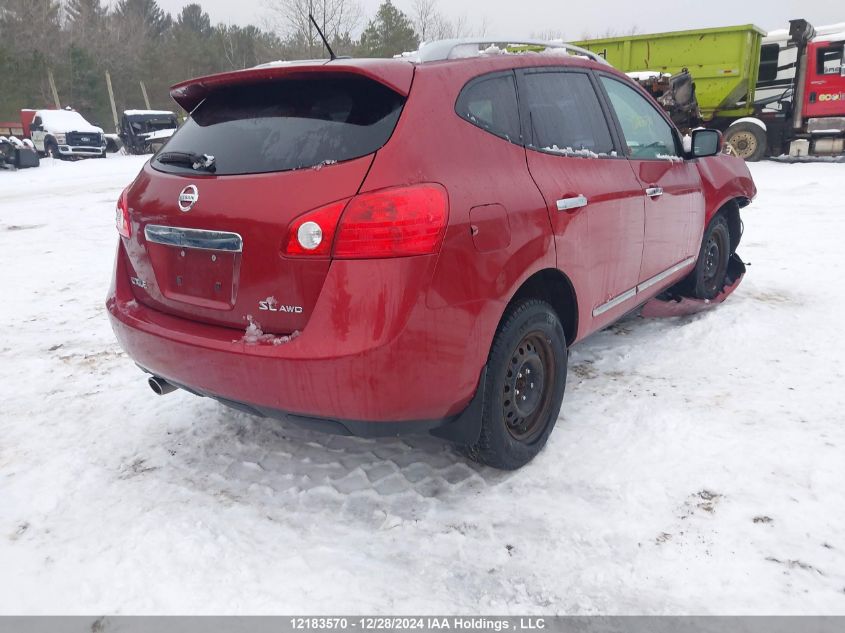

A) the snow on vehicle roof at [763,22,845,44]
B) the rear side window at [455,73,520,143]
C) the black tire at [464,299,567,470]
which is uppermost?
the snow on vehicle roof at [763,22,845,44]

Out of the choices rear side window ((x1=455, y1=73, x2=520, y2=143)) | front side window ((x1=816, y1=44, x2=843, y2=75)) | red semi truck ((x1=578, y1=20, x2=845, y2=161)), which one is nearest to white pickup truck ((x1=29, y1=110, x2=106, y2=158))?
red semi truck ((x1=578, y1=20, x2=845, y2=161))

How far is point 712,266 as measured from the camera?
16.0 ft

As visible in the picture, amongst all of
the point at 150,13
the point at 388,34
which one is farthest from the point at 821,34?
the point at 150,13

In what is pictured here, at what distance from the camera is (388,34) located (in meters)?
42.9

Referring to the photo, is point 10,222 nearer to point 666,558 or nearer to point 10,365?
point 10,365

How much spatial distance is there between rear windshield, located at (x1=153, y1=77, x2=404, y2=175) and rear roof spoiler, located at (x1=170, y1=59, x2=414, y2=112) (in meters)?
0.03

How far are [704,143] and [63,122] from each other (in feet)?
85.7

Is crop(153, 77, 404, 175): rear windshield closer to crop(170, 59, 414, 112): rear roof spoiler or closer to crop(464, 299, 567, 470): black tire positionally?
crop(170, 59, 414, 112): rear roof spoiler

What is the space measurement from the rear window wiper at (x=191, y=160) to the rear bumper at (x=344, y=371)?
2.01ft

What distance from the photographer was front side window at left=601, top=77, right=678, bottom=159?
3504 millimetres

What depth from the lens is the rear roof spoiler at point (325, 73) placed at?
222 centimetres

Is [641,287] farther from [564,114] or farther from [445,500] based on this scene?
[445,500]

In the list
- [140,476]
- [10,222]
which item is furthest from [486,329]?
[10,222]

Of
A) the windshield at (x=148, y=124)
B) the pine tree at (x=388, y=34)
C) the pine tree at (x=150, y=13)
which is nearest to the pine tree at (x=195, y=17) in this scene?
the pine tree at (x=150, y=13)
